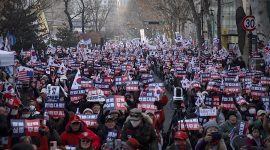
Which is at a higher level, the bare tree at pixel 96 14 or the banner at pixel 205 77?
the bare tree at pixel 96 14

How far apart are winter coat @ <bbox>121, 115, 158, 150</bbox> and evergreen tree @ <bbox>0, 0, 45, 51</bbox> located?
28.3m

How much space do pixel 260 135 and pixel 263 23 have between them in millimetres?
17122

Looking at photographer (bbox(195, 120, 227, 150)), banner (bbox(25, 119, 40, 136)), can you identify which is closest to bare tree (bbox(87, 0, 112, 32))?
banner (bbox(25, 119, 40, 136))

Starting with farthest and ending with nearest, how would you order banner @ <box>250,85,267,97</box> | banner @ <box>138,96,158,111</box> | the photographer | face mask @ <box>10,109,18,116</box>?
banner @ <box>250,85,267,97</box>, banner @ <box>138,96,158,111</box>, face mask @ <box>10,109,18,116</box>, the photographer

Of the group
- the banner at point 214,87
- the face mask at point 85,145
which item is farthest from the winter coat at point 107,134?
the banner at point 214,87

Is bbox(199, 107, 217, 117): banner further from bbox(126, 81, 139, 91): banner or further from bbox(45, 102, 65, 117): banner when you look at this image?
bbox(126, 81, 139, 91): banner

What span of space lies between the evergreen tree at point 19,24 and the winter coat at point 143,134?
28317mm

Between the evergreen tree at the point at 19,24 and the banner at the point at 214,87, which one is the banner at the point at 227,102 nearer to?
the banner at the point at 214,87

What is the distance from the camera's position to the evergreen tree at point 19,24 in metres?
38.1

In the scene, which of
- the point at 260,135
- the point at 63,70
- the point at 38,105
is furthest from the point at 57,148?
the point at 63,70

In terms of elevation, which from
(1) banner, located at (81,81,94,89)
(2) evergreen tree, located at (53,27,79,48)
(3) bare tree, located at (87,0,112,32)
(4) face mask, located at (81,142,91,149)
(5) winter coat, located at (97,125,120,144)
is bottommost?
(5) winter coat, located at (97,125,120,144)

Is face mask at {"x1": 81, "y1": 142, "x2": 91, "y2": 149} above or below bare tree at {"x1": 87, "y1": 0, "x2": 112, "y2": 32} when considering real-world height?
below

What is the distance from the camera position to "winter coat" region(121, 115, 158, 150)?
936 cm

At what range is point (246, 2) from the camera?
58.4 m
